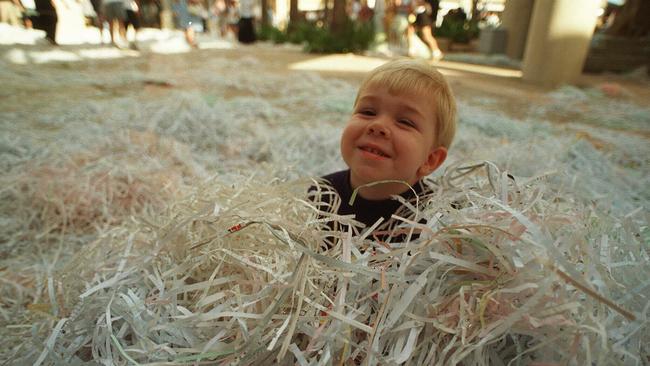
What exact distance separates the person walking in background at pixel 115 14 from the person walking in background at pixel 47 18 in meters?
0.89

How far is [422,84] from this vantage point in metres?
A: 1.25

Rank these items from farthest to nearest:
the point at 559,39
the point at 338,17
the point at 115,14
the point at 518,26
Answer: the point at 338,17 < the point at 518,26 < the point at 115,14 < the point at 559,39

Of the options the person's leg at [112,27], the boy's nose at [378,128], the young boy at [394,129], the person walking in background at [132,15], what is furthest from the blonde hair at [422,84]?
the person's leg at [112,27]

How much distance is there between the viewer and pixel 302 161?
238cm

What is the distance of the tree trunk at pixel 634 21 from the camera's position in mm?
8188

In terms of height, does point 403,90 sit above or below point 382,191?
above

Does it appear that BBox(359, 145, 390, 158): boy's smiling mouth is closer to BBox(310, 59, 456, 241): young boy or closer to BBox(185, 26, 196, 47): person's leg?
BBox(310, 59, 456, 241): young boy

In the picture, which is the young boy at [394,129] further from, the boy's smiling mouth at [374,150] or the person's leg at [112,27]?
the person's leg at [112,27]

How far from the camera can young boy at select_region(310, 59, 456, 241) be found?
1.22 metres

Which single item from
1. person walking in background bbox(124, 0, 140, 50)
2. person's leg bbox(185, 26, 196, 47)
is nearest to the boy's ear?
person walking in background bbox(124, 0, 140, 50)

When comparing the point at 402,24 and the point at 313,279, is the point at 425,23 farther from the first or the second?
the point at 313,279

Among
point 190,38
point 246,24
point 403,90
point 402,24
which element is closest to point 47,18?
point 190,38

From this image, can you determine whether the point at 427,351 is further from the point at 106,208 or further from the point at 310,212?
the point at 106,208

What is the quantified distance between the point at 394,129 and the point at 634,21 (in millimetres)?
9839
